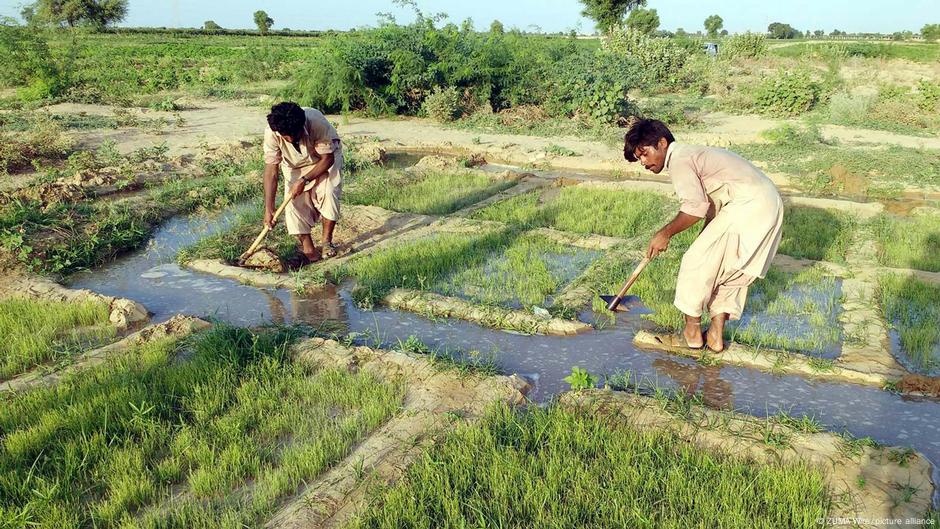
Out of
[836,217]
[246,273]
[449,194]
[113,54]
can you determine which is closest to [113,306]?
[246,273]

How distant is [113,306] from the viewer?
4270 mm

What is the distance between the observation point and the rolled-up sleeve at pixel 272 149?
15.9ft

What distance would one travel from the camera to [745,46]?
20672 millimetres

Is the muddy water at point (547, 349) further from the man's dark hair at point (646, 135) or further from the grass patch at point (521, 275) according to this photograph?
the man's dark hair at point (646, 135)

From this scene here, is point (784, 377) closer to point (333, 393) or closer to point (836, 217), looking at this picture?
point (333, 393)

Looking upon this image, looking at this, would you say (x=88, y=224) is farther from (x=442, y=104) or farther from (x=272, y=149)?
(x=442, y=104)

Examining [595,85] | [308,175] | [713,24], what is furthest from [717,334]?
[713,24]

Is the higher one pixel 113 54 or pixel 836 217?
pixel 113 54

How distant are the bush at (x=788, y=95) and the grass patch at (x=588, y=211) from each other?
7546 mm

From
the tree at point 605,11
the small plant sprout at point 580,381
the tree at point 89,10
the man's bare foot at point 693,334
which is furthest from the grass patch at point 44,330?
the tree at point 89,10

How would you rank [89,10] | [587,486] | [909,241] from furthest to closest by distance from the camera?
[89,10], [909,241], [587,486]

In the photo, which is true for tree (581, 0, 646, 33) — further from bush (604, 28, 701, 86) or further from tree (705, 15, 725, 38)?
tree (705, 15, 725, 38)

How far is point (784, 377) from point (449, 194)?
4690 millimetres

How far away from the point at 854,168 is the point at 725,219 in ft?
19.3
